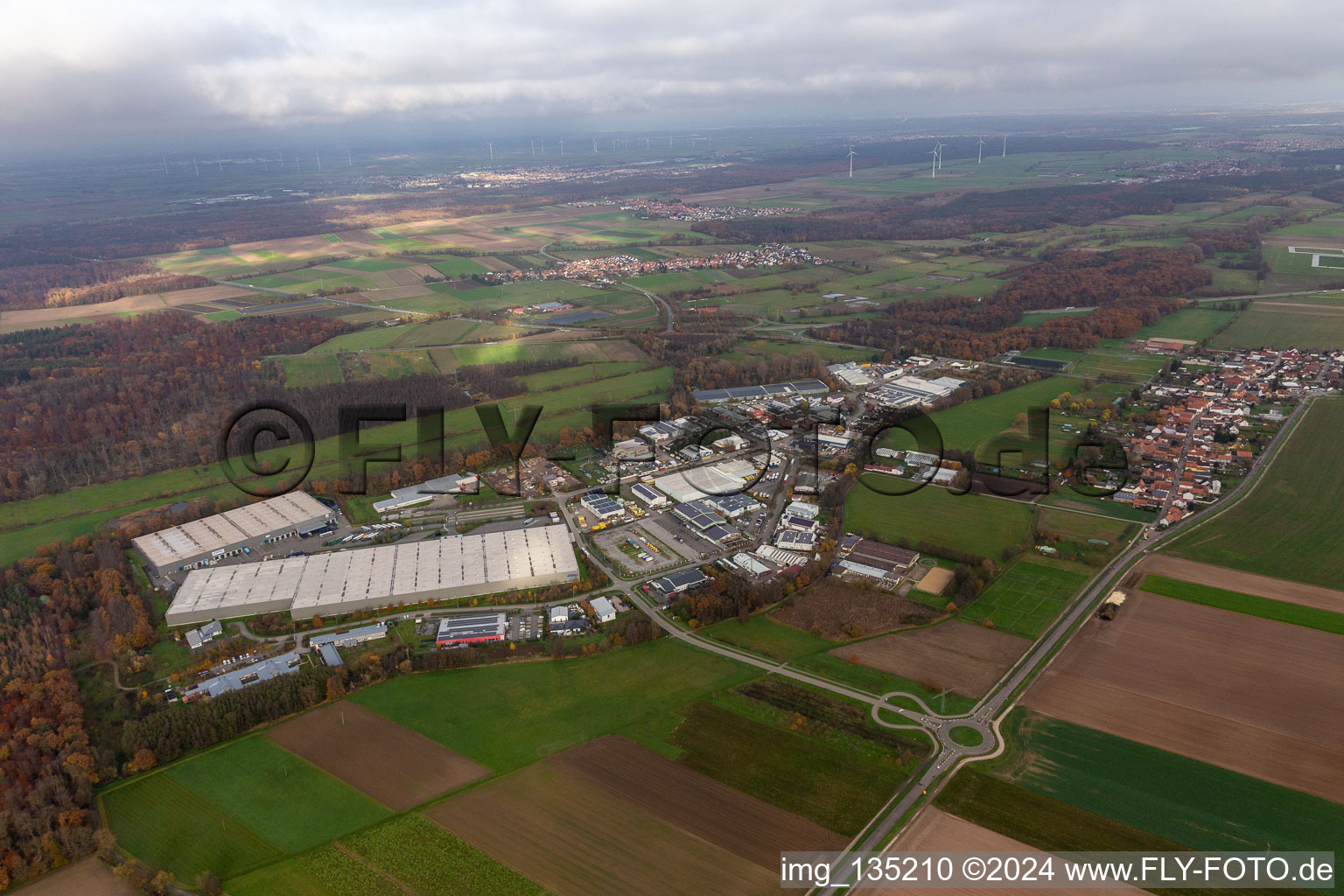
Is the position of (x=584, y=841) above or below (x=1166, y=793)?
below

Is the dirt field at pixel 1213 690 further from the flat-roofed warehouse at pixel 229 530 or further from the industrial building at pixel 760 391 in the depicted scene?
the flat-roofed warehouse at pixel 229 530

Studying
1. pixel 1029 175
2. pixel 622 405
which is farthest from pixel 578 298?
pixel 1029 175

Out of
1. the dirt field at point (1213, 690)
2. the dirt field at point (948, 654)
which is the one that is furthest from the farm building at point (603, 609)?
the dirt field at point (1213, 690)

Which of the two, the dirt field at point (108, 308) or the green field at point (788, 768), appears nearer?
the green field at point (788, 768)

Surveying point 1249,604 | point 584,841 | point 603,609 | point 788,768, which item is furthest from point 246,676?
point 1249,604

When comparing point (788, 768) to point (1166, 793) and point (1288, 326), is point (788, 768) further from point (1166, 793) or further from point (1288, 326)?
point (1288, 326)

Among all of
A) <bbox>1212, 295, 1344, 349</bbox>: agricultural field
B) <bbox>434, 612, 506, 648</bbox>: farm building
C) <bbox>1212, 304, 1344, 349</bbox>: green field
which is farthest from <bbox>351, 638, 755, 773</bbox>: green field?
<bbox>1212, 295, 1344, 349</bbox>: agricultural field
